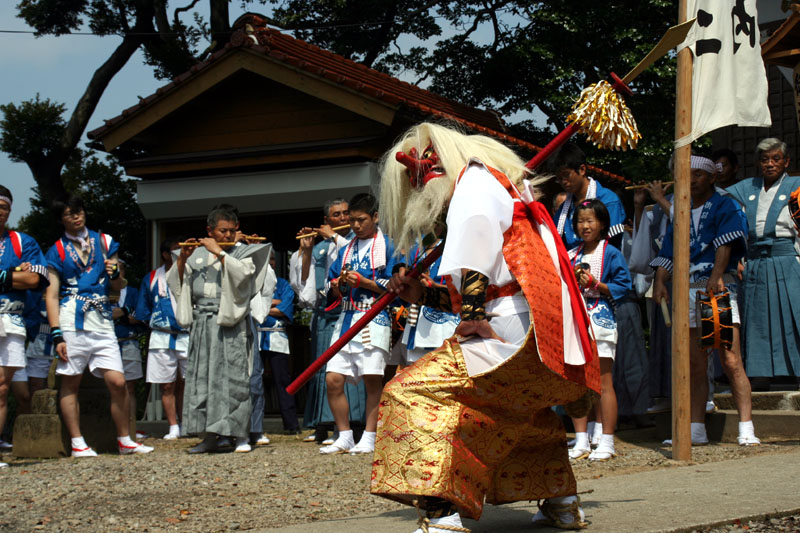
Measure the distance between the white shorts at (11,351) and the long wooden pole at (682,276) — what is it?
4553mm

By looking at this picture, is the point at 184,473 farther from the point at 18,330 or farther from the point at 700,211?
the point at 700,211

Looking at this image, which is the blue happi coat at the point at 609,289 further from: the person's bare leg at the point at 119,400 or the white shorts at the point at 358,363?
the person's bare leg at the point at 119,400

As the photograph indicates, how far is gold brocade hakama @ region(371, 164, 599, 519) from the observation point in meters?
3.46

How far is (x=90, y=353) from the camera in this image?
7.43m

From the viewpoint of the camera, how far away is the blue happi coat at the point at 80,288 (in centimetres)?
736

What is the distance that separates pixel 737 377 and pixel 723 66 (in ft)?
6.67

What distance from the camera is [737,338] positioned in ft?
20.9

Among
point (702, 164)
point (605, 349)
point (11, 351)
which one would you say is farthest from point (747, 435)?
point (11, 351)

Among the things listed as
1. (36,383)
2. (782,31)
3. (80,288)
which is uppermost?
(782,31)

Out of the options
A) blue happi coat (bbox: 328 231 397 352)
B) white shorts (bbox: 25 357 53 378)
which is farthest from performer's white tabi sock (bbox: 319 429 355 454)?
white shorts (bbox: 25 357 53 378)

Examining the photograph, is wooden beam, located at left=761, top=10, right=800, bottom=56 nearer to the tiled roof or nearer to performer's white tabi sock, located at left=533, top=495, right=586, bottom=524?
the tiled roof

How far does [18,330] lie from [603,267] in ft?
13.7

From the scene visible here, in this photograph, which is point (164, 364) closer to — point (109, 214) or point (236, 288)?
point (236, 288)

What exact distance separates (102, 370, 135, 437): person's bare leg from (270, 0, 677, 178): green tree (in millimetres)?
8936
